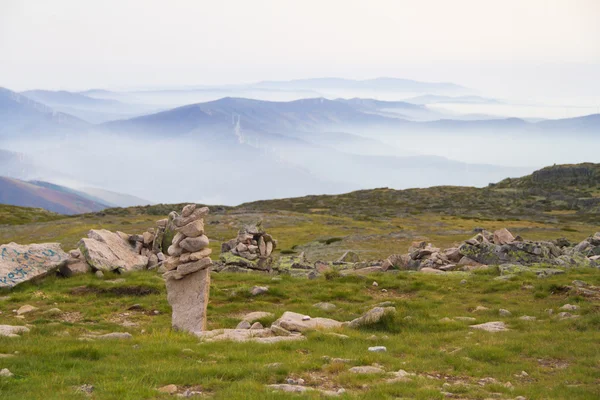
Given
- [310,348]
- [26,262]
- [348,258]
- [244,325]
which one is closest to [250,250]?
[348,258]

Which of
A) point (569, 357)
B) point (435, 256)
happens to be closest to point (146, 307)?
point (569, 357)

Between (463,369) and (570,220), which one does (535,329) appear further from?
(570,220)

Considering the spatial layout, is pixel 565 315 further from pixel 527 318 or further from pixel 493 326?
pixel 493 326

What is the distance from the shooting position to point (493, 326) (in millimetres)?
19797

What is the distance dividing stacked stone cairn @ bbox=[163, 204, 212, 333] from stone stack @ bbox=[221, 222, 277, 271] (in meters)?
14.6

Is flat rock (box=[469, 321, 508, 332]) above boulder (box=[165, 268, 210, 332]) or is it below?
below

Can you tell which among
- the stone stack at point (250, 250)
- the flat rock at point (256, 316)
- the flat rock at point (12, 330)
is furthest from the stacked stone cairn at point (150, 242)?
the flat rock at point (12, 330)

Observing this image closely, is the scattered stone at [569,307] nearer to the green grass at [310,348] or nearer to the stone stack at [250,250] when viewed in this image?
the green grass at [310,348]

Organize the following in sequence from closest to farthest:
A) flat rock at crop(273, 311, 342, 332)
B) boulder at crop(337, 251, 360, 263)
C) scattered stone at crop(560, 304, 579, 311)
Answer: flat rock at crop(273, 311, 342, 332)
scattered stone at crop(560, 304, 579, 311)
boulder at crop(337, 251, 360, 263)

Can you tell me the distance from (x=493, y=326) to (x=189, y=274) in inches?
424

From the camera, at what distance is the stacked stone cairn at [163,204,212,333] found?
1939cm

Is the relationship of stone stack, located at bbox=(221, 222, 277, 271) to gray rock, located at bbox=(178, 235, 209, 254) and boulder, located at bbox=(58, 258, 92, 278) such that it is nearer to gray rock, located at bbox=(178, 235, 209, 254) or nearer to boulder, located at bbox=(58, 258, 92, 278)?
boulder, located at bbox=(58, 258, 92, 278)

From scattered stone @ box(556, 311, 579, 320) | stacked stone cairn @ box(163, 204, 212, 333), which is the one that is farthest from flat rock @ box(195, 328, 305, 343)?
scattered stone @ box(556, 311, 579, 320)

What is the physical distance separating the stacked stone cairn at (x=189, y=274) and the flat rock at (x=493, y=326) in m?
9.40
